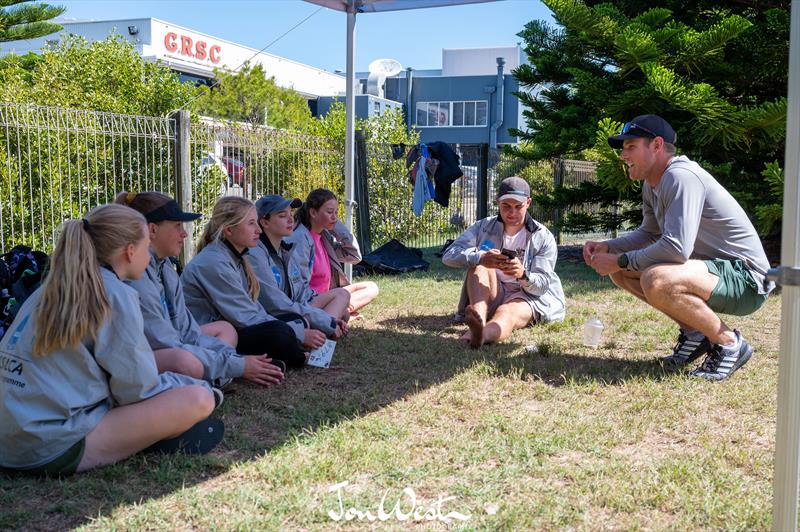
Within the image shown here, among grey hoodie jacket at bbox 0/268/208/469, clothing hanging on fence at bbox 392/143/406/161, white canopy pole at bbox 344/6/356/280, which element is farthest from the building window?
grey hoodie jacket at bbox 0/268/208/469

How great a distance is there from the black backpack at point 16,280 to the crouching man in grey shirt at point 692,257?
3441mm

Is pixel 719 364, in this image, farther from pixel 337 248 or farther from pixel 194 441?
pixel 337 248

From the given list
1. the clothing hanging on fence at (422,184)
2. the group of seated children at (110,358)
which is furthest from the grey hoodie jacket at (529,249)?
the clothing hanging on fence at (422,184)

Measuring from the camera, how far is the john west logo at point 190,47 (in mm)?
43156

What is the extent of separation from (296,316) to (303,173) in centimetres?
625

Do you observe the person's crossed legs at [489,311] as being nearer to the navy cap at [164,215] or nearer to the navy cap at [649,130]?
the navy cap at [649,130]

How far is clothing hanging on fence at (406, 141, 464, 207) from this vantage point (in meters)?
12.1

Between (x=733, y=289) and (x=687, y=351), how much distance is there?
1.90ft

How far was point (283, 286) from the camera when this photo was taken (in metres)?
5.75

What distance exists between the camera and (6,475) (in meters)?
3.25

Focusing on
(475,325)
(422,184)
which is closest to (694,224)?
(475,325)

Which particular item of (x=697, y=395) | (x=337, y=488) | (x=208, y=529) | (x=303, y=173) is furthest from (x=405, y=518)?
(x=303, y=173)

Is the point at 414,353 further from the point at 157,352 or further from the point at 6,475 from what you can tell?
the point at 6,475

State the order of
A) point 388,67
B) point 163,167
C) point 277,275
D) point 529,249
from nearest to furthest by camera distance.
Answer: point 277,275, point 529,249, point 163,167, point 388,67
